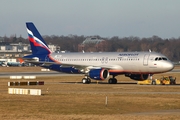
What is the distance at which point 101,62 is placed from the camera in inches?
3189

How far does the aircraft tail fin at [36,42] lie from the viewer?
8875cm

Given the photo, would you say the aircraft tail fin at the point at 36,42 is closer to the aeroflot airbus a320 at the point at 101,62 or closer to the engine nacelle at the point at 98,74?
the aeroflot airbus a320 at the point at 101,62

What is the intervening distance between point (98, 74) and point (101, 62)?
171 inches

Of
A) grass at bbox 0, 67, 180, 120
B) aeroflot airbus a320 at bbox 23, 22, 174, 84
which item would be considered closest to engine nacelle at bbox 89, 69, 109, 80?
aeroflot airbus a320 at bbox 23, 22, 174, 84

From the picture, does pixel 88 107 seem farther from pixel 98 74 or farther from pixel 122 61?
pixel 122 61

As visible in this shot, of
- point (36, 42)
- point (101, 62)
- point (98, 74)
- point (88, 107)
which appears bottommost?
point (88, 107)

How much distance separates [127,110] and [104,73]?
34.9 m

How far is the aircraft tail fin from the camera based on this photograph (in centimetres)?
8875

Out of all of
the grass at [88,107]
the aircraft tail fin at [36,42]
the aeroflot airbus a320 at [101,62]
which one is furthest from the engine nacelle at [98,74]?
the grass at [88,107]

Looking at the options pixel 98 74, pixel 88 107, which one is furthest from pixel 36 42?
pixel 88 107

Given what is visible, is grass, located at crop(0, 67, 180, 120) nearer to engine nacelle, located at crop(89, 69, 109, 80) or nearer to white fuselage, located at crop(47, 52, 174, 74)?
white fuselage, located at crop(47, 52, 174, 74)

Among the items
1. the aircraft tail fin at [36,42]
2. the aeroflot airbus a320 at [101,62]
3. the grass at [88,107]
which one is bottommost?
the grass at [88,107]

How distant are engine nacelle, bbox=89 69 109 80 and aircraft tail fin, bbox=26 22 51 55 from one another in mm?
13143

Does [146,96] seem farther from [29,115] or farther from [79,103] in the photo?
[29,115]
